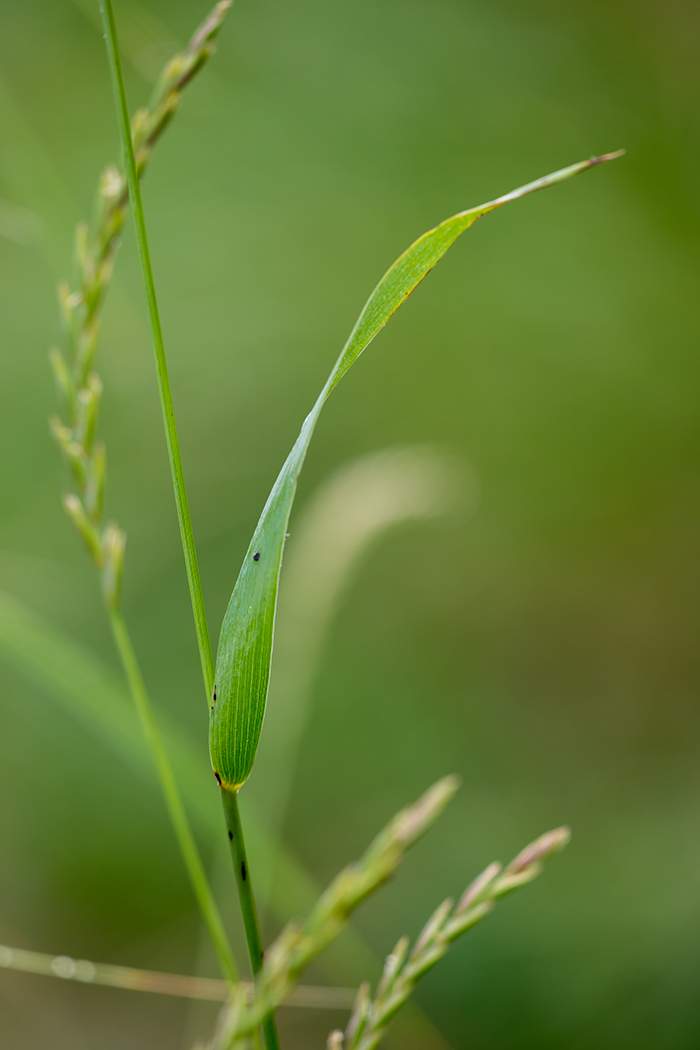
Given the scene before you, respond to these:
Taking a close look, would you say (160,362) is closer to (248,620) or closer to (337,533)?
(248,620)

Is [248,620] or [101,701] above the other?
[248,620]

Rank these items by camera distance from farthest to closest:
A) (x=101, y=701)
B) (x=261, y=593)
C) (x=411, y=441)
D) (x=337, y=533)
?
(x=411, y=441) → (x=337, y=533) → (x=101, y=701) → (x=261, y=593)

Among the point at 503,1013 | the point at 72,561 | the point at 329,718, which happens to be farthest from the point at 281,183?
the point at 503,1013

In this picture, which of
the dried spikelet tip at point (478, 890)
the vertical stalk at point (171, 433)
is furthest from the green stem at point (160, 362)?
the dried spikelet tip at point (478, 890)

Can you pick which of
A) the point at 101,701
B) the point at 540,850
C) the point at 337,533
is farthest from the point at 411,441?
the point at 540,850

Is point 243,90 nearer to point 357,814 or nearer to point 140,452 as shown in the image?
point 140,452

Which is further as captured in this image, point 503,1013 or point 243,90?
point 243,90

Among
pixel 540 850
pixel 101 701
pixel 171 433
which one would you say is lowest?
pixel 101 701
